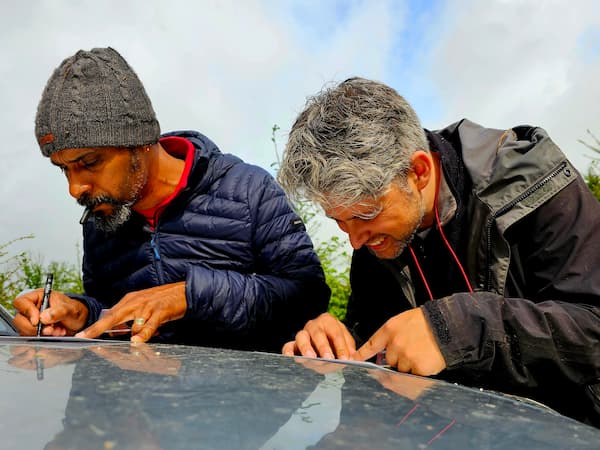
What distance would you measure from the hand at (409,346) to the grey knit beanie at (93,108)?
160 cm

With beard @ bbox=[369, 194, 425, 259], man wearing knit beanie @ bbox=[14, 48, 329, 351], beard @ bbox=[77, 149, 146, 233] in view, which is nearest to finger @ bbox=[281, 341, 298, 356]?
beard @ bbox=[369, 194, 425, 259]

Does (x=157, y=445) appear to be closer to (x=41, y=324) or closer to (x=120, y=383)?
(x=120, y=383)

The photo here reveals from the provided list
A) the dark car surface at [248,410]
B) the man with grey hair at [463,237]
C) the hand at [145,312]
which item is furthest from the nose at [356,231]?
the dark car surface at [248,410]

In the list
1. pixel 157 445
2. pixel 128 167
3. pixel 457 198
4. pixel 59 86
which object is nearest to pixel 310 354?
pixel 457 198

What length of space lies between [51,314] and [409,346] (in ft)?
4.87

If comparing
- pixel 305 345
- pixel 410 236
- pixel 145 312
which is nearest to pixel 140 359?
pixel 305 345

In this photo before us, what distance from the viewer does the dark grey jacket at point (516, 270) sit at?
2.08 meters

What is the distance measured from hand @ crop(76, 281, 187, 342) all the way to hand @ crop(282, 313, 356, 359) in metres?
0.54

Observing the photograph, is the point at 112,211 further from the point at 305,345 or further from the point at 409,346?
the point at 409,346

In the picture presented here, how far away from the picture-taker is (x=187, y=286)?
2.78 meters

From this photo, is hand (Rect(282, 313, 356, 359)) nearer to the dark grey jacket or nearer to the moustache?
the dark grey jacket

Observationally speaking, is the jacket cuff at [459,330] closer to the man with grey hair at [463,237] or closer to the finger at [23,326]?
the man with grey hair at [463,237]

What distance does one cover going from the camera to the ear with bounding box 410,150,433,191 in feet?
8.11

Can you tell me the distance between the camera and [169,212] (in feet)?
10.5
